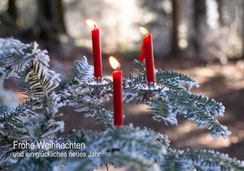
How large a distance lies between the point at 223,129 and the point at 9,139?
0.61 m

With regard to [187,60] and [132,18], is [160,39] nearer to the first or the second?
[187,60]

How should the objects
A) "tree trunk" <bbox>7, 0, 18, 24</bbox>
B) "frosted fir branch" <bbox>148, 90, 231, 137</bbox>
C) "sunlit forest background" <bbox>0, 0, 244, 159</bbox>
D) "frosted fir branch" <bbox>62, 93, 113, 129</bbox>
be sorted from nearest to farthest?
1. "frosted fir branch" <bbox>148, 90, 231, 137</bbox>
2. "frosted fir branch" <bbox>62, 93, 113, 129</bbox>
3. "sunlit forest background" <bbox>0, 0, 244, 159</bbox>
4. "tree trunk" <bbox>7, 0, 18, 24</bbox>

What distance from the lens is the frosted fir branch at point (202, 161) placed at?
665 mm

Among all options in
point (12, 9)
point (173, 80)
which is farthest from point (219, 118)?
point (12, 9)

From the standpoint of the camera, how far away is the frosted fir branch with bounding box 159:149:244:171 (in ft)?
2.18

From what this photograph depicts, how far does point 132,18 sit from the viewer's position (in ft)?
47.9

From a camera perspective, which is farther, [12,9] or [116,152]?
[12,9]

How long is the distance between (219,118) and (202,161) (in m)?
4.61

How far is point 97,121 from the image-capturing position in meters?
0.88

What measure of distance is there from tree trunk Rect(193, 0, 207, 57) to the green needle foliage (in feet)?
26.4

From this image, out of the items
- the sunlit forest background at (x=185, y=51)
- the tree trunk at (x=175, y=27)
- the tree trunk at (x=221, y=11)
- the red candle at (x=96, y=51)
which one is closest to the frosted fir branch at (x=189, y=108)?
the red candle at (x=96, y=51)

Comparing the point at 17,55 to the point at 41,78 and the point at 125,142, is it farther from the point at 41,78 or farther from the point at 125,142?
the point at 125,142

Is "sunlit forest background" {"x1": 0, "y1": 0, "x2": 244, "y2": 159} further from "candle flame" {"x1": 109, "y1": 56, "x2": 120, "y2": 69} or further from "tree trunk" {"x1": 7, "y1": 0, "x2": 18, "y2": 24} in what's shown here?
"candle flame" {"x1": 109, "y1": 56, "x2": 120, "y2": 69}

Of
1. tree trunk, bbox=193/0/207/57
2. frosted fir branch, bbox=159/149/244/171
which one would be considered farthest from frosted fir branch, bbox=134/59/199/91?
tree trunk, bbox=193/0/207/57
